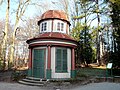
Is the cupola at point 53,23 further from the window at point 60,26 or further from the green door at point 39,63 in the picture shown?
the green door at point 39,63

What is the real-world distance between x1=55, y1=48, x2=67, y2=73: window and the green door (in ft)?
4.64

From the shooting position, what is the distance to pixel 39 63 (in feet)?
61.9

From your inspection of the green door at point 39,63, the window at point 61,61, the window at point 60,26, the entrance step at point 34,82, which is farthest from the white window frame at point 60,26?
the entrance step at point 34,82

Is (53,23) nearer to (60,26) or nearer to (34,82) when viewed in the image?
(60,26)

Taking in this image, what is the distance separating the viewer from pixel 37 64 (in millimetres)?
19031

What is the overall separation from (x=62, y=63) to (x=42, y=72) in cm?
221

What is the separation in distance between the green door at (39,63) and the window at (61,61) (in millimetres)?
1413

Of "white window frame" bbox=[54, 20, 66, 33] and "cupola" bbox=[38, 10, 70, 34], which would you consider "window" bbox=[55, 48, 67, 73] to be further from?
"cupola" bbox=[38, 10, 70, 34]

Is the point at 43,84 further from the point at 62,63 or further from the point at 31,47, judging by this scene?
the point at 31,47

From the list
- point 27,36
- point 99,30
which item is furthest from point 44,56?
point 27,36

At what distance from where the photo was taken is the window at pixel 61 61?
61.2 ft

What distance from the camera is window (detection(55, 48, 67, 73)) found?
18641mm

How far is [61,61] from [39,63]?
2254 millimetres

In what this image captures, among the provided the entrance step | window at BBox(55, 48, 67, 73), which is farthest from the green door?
window at BBox(55, 48, 67, 73)
